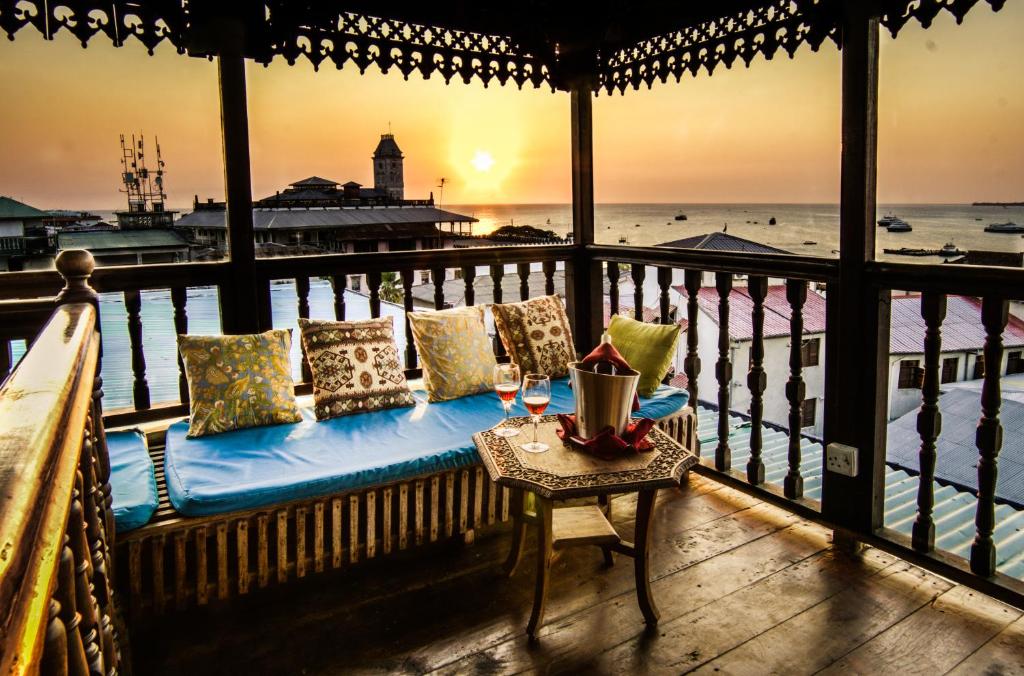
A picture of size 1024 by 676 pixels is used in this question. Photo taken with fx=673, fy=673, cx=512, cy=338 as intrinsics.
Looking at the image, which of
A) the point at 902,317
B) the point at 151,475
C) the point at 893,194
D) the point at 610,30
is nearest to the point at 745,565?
the point at 893,194

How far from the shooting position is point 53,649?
67cm

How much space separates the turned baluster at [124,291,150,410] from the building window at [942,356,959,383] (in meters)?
16.8

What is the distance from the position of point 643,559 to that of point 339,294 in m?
2.11

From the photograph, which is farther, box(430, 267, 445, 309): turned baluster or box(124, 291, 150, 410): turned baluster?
box(430, 267, 445, 309): turned baluster

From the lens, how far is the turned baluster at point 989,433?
7.36ft

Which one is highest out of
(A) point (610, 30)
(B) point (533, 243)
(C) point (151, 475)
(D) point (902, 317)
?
(A) point (610, 30)

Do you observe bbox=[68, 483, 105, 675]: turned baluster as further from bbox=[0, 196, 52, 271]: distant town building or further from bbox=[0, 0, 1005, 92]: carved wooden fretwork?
bbox=[0, 0, 1005, 92]: carved wooden fretwork

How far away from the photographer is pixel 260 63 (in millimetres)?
3242

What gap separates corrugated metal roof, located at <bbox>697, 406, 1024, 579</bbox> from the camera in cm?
284

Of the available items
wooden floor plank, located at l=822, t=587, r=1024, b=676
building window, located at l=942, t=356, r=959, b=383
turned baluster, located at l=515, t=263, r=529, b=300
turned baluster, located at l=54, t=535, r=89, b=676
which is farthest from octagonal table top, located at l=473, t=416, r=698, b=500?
building window, located at l=942, t=356, r=959, b=383

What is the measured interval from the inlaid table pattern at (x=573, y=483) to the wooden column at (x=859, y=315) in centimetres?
89

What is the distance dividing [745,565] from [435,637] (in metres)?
1.25

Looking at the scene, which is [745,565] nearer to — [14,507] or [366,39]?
[14,507]

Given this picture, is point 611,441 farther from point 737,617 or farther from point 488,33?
point 488,33
